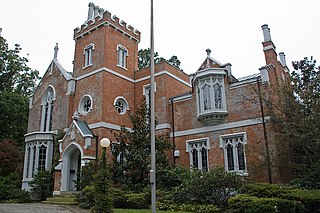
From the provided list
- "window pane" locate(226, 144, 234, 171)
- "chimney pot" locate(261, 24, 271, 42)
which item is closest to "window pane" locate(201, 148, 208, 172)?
"window pane" locate(226, 144, 234, 171)

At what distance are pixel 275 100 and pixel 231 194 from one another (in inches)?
259

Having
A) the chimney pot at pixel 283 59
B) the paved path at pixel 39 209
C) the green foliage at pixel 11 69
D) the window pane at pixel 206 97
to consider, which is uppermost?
the green foliage at pixel 11 69

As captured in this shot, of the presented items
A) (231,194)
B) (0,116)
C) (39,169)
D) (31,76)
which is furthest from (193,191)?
(31,76)

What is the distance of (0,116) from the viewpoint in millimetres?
28984

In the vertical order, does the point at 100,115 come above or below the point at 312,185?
above

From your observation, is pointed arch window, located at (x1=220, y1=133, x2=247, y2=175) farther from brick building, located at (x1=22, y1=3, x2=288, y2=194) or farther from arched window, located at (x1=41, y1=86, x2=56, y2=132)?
arched window, located at (x1=41, y1=86, x2=56, y2=132)

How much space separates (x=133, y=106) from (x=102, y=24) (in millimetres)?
6904

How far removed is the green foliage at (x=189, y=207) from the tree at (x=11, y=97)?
21.4m

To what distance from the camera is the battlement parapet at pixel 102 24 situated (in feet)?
Result: 77.5

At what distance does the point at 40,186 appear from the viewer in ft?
64.7

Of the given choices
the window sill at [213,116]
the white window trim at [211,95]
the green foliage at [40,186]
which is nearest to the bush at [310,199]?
the window sill at [213,116]

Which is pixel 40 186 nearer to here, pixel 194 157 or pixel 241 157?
pixel 194 157

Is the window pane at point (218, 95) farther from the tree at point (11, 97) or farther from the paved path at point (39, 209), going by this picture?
the tree at point (11, 97)

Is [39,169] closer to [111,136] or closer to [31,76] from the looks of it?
[111,136]
